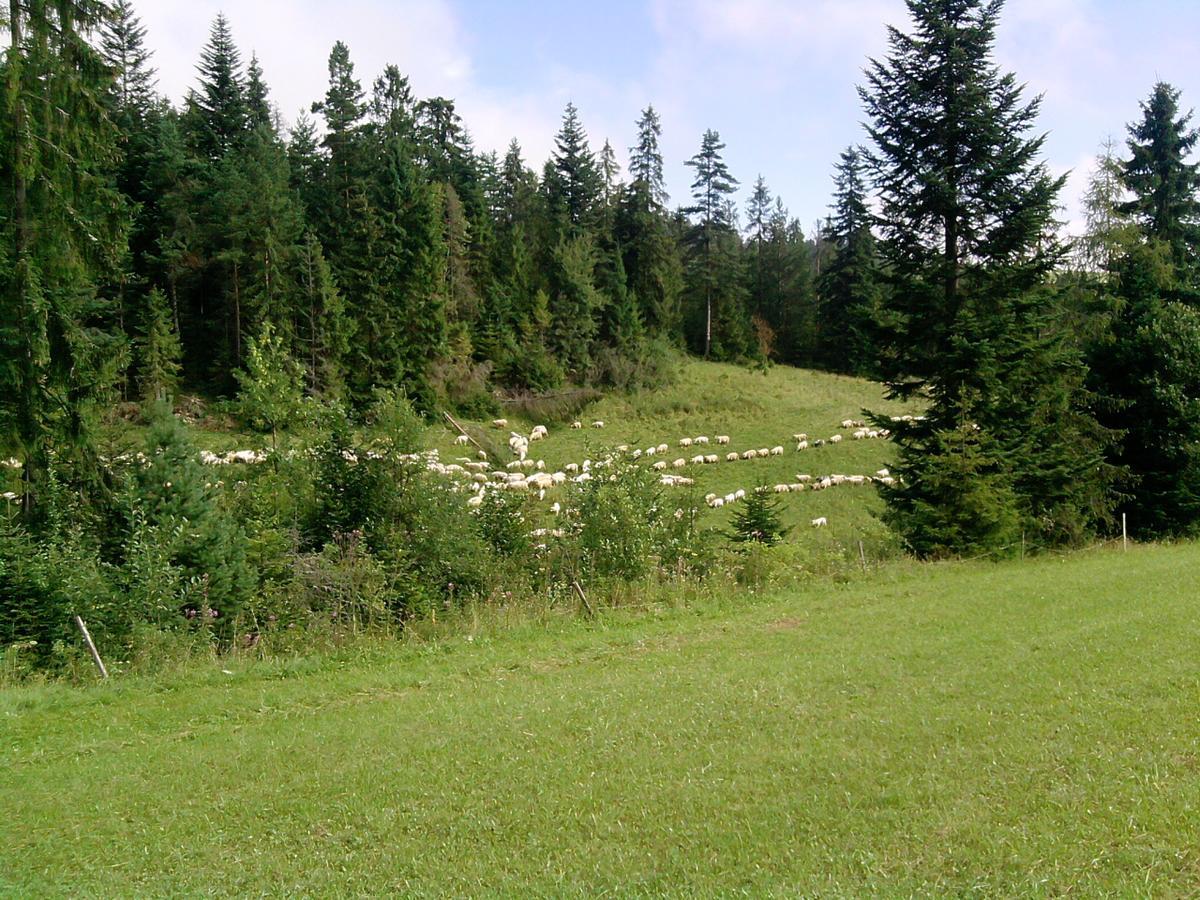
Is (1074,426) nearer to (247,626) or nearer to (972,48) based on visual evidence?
(972,48)

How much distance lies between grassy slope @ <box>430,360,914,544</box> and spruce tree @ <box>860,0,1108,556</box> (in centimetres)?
524

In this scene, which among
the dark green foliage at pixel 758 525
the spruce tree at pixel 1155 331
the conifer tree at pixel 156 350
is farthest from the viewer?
the conifer tree at pixel 156 350

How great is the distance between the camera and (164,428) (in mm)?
14805

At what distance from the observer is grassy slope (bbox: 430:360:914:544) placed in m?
30.4

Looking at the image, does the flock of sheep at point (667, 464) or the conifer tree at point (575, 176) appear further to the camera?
the conifer tree at point (575, 176)

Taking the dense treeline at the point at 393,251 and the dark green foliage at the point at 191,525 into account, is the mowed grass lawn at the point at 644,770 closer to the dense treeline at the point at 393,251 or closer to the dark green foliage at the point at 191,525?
the dark green foliage at the point at 191,525

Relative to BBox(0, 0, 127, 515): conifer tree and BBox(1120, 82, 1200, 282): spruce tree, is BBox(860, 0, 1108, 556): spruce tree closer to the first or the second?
BBox(1120, 82, 1200, 282): spruce tree

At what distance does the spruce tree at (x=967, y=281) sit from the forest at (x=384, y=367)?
76mm

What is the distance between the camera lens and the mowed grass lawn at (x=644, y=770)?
508cm

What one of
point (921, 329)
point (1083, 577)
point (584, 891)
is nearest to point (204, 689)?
point (584, 891)

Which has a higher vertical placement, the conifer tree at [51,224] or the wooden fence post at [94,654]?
the conifer tree at [51,224]

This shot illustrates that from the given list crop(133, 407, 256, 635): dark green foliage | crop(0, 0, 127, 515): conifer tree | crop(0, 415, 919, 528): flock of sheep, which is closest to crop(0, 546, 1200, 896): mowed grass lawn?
crop(133, 407, 256, 635): dark green foliage

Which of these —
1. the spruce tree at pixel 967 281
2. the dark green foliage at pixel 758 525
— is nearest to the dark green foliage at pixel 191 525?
the dark green foliage at pixel 758 525

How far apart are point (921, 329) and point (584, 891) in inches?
729
